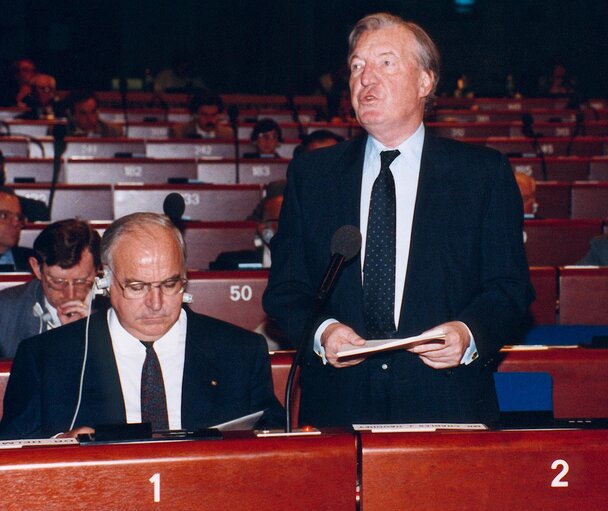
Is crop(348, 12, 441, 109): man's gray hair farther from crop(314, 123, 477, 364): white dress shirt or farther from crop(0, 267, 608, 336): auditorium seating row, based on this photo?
crop(0, 267, 608, 336): auditorium seating row

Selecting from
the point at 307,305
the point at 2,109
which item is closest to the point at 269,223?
the point at 307,305

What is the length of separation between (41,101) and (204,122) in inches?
105

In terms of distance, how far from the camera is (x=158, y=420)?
2354 mm

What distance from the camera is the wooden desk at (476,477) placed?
147 cm

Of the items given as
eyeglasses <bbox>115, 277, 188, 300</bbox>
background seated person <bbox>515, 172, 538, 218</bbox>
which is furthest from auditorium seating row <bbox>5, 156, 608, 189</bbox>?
eyeglasses <bbox>115, 277, 188, 300</bbox>

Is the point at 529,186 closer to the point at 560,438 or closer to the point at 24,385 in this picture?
the point at 24,385

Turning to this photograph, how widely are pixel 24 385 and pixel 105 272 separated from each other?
1.13 ft

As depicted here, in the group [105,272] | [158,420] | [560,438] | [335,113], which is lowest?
Result: [158,420]

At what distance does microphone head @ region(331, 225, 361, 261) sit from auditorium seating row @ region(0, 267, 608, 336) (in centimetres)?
210

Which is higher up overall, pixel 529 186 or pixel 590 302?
pixel 529 186

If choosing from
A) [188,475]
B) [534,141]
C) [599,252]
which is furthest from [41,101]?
[188,475]

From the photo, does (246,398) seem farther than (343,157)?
Yes

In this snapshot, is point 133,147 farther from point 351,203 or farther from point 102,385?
point 351,203

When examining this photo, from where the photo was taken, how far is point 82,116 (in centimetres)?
949
